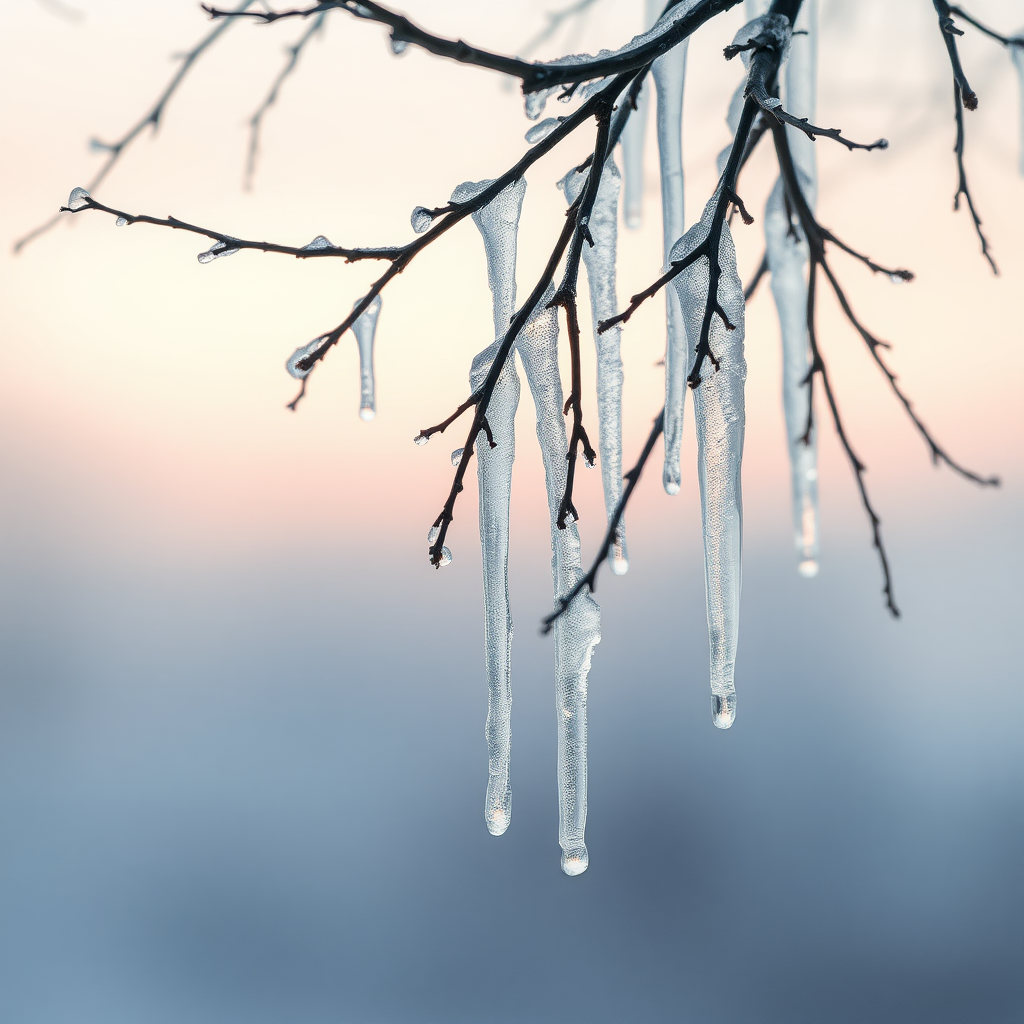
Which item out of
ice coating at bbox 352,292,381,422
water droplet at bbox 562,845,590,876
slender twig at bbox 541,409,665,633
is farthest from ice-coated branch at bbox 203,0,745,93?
water droplet at bbox 562,845,590,876

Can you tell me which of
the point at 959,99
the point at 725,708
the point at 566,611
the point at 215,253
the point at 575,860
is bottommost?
the point at 575,860

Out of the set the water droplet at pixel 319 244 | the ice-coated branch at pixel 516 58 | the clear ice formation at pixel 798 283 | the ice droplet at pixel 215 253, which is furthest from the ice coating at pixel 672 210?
the ice droplet at pixel 215 253

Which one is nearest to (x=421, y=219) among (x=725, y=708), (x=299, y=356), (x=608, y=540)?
(x=299, y=356)

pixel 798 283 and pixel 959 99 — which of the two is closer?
pixel 959 99

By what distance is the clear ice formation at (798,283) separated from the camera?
1.56 m

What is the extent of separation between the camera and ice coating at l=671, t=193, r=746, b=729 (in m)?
1.10

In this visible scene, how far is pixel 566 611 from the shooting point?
1.11m

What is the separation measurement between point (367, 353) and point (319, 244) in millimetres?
201

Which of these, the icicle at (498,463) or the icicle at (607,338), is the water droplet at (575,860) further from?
the icicle at (607,338)

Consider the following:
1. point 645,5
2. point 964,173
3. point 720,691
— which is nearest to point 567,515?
point 720,691

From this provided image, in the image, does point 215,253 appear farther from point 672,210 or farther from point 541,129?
point 672,210

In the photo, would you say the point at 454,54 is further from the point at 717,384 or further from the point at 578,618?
the point at 578,618

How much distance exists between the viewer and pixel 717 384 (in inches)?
43.6

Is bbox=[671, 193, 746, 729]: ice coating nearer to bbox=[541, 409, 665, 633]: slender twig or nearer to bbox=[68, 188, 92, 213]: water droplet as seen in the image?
bbox=[541, 409, 665, 633]: slender twig
